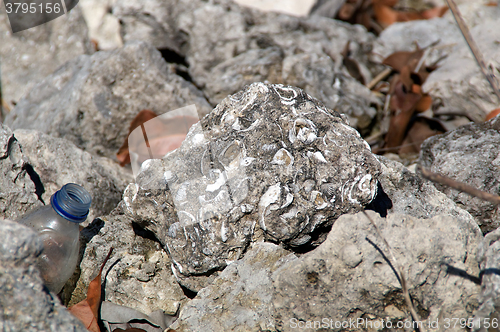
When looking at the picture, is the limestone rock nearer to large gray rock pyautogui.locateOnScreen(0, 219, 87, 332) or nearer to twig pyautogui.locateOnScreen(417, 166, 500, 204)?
large gray rock pyautogui.locateOnScreen(0, 219, 87, 332)

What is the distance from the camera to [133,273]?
182 cm

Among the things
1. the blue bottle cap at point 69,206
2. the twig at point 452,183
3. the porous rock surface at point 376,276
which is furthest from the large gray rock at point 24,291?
the twig at point 452,183

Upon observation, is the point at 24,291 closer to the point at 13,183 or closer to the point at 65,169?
the point at 13,183

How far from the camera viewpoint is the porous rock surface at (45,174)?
6.06 feet

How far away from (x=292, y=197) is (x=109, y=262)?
1.01 m

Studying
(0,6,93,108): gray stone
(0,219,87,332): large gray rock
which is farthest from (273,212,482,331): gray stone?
(0,6,93,108): gray stone

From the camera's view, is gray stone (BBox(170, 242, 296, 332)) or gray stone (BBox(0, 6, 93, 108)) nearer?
gray stone (BBox(170, 242, 296, 332))

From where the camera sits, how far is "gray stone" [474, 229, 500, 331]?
4.16 ft

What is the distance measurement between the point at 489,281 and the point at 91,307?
170cm

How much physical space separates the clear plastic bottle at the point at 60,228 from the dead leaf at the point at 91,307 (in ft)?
0.44

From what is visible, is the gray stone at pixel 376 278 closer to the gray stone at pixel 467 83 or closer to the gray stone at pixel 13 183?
the gray stone at pixel 13 183

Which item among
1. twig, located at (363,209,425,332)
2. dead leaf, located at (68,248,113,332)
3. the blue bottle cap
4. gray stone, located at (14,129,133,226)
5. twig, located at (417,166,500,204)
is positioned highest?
twig, located at (417,166,500,204)

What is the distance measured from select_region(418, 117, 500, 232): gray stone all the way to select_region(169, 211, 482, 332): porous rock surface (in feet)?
2.18

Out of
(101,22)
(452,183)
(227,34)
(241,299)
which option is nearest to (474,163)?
(452,183)
